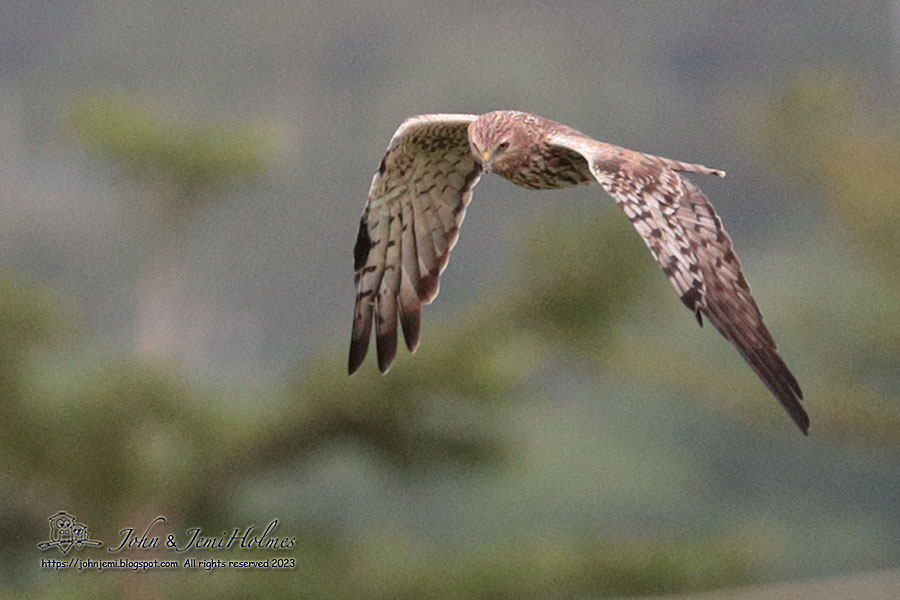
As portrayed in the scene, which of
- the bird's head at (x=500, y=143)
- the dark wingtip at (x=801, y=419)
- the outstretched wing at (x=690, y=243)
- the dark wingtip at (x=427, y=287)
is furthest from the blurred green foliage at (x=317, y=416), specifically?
the dark wingtip at (x=801, y=419)

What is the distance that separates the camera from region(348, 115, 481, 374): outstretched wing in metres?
2.43

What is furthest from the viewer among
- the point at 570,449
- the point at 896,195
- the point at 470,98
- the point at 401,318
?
the point at 570,449

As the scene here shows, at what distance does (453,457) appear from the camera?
5.14 m

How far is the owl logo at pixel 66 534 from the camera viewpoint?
16.2 feet

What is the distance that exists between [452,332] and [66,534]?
52.4 inches

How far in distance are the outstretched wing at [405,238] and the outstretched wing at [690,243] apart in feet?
1.48

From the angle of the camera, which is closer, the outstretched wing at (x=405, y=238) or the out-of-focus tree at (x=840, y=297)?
the outstretched wing at (x=405, y=238)

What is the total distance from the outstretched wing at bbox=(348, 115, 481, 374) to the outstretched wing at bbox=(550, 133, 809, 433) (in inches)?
17.8

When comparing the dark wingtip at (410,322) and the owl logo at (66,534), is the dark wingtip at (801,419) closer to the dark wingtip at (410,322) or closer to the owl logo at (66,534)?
the dark wingtip at (410,322)

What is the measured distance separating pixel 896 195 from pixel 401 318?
4339mm

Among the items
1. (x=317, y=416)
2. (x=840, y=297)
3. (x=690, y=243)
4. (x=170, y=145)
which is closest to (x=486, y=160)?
(x=690, y=243)

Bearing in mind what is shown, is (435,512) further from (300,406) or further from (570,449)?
(300,406)

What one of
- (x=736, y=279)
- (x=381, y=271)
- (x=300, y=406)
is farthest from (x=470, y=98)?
(x=736, y=279)

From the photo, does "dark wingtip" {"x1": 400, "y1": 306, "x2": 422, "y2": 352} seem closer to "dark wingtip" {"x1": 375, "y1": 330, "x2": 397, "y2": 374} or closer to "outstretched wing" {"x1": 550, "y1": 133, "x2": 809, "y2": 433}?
"dark wingtip" {"x1": 375, "y1": 330, "x2": 397, "y2": 374}
